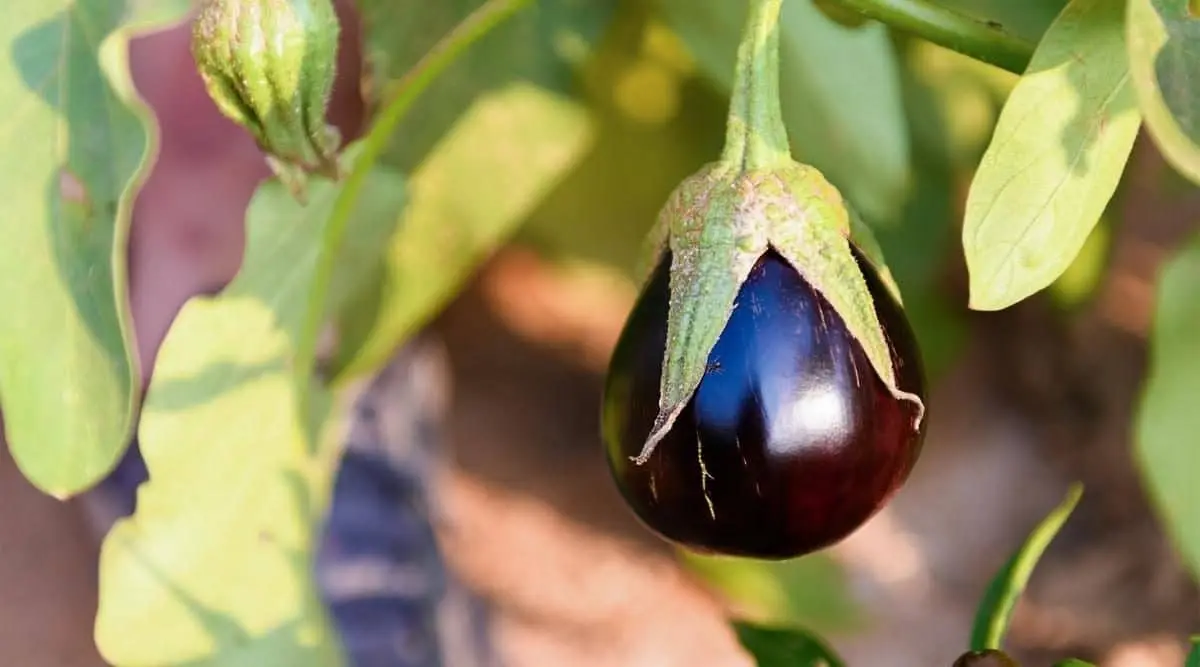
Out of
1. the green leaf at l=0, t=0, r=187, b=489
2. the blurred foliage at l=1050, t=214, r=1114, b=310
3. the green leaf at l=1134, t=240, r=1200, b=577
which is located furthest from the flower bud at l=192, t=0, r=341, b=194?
the blurred foliage at l=1050, t=214, r=1114, b=310

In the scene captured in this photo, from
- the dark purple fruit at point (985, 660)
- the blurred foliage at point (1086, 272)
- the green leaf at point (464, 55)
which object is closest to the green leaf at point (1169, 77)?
the dark purple fruit at point (985, 660)

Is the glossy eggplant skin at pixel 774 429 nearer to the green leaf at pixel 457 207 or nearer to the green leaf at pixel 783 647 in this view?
the green leaf at pixel 783 647

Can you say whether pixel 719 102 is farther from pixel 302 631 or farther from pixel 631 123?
pixel 302 631

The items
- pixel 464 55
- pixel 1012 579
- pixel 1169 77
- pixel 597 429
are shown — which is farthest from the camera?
pixel 597 429

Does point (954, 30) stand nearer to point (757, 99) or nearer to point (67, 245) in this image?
point (757, 99)

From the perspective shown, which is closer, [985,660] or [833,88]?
[985,660]

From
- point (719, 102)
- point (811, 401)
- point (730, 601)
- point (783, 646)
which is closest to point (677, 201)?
point (811, 401)

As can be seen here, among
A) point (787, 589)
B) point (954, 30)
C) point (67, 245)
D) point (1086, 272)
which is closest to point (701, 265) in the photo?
point (954, 30)
